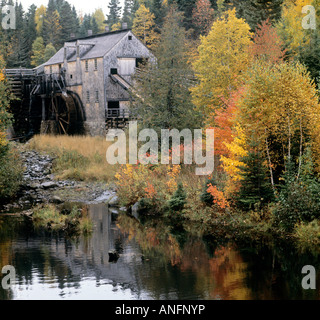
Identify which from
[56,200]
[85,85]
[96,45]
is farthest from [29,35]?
[56,200]

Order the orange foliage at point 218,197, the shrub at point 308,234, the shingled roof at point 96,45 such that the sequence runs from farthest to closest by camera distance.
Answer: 1. the shingled roof at point 96,45
2. the orange foliage at point 218,197
3. the shrub at point 308,234

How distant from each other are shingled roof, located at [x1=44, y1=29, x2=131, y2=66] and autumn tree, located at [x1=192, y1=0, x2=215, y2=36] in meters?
17.1

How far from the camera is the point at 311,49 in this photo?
29906 millimetres

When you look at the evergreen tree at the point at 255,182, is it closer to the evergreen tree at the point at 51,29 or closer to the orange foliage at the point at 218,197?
the orange foliage at the point at 218,197

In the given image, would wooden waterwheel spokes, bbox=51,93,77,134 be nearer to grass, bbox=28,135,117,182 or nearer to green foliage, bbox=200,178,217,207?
grass, bbox=28,135,117,182

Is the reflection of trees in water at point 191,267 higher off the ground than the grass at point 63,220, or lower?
lower

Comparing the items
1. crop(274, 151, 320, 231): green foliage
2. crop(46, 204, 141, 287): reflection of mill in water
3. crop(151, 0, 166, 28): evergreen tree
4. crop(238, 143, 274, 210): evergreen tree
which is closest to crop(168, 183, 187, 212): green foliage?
crop(46, 204, 141, 287): reflection of mill in water

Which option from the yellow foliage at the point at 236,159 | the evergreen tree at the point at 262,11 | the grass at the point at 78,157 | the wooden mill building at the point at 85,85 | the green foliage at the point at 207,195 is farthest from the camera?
the wooden mill building at the point at 85,85

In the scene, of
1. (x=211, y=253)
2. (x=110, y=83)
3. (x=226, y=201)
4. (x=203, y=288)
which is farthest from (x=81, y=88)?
(x=203, y=288)

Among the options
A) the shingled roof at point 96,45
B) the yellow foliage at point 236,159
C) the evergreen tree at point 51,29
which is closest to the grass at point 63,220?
the yellow foliage at point 236,159

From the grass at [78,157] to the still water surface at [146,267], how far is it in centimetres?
1260

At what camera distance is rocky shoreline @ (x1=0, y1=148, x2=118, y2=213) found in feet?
104

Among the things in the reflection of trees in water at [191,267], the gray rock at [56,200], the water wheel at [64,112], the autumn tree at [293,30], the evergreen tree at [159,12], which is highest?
the evergreen tree at [159,12]

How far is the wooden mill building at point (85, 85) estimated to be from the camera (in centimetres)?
4819
